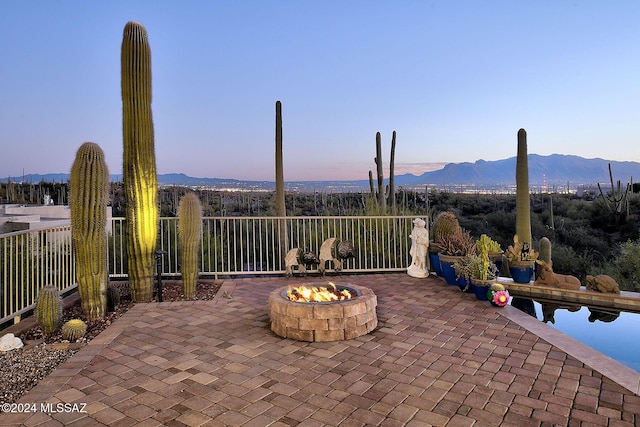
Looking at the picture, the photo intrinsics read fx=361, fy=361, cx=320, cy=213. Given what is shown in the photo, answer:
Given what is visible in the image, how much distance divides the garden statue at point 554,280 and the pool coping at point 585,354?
5.09ft

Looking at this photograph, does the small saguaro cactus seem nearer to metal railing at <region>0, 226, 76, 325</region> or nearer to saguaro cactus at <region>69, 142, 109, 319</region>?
saguaro cactus at <region>69, 142, 109, 319</region>

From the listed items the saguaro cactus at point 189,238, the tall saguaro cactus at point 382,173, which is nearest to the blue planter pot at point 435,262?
the saguaro cactus at point 189,238

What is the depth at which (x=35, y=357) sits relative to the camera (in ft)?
10.1

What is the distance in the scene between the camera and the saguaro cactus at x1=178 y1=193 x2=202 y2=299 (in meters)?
4.92

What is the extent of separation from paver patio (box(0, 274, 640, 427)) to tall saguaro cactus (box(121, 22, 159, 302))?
1.08m

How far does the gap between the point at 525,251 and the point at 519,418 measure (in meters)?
4.09

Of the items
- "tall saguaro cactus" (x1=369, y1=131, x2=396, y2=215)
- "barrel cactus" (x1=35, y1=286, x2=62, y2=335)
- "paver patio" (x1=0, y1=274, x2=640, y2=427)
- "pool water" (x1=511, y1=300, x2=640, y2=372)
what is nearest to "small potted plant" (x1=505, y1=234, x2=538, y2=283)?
"pool water" (x1=511, y1=300, x2=640, y2=372)

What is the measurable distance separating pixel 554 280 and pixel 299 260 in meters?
3.82

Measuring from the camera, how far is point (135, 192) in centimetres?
484

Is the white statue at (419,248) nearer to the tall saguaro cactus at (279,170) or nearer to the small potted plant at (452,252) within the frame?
the small potted plant at (452,252)

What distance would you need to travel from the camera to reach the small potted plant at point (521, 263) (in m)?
5.43

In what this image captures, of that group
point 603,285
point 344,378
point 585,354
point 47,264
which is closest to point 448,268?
point 603,285

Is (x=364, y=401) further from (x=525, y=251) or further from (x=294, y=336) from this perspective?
(x=525, y=251)

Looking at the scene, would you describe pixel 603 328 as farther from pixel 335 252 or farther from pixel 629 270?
pixel 629 270
